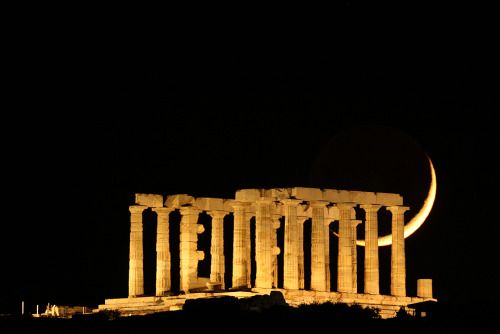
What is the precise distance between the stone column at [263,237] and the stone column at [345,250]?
456cm

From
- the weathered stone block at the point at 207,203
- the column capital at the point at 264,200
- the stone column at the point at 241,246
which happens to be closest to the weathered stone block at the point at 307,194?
the column capital at the point at 264,200

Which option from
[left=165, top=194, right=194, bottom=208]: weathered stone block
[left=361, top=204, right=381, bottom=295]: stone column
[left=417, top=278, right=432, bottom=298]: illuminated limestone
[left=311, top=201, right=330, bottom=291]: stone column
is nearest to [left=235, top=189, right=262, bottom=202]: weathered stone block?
[left=311, top=201, right=330, bottom=291]: stone column

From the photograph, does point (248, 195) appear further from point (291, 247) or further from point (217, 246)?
point (217, 246)

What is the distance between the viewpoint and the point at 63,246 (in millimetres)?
134250

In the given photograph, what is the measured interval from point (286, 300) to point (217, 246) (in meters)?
11.9

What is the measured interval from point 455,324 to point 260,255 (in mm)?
24002

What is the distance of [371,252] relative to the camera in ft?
371

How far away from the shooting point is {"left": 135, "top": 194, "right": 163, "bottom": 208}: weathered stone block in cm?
11475

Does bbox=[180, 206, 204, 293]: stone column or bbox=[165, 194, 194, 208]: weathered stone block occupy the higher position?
bbox=[165, 194, 194, 208]: weathered stone block

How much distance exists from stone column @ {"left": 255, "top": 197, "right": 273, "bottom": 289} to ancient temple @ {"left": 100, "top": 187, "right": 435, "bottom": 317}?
0.06m

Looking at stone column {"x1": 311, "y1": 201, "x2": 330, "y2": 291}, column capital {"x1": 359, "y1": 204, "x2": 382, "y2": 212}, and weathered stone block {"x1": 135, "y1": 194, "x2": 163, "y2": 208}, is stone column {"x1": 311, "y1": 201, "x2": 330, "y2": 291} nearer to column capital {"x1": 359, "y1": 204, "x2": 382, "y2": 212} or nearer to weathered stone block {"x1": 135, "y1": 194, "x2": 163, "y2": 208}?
column capital {"x1": 359, "y1": 204, "x2": 382, "y2": 212}

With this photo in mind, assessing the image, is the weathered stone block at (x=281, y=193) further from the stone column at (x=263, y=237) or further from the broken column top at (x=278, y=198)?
the stone column at (x=263, y=237)

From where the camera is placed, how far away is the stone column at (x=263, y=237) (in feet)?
358

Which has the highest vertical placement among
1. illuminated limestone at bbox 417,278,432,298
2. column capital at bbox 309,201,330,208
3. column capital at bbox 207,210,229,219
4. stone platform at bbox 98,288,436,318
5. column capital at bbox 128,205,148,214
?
column capital at bbox 309,201,330,208
